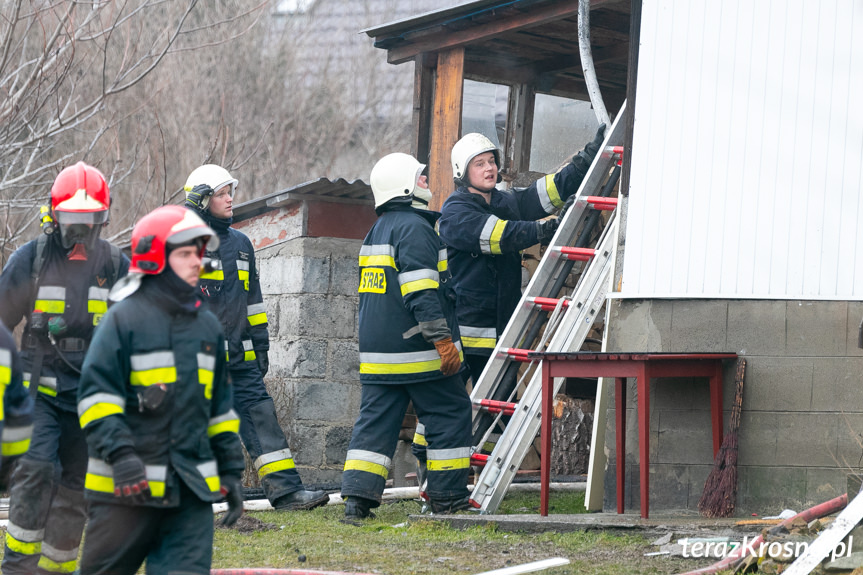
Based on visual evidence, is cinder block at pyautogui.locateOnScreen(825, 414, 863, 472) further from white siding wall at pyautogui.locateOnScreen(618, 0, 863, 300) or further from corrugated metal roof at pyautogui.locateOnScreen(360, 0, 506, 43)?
corrugated metal roof at pyautogui.locateOnScreen(360, 0, 506, 43)

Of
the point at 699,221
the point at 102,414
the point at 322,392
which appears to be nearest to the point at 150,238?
the point at 102,414

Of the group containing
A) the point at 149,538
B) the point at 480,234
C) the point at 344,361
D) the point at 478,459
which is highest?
the point at 480,234

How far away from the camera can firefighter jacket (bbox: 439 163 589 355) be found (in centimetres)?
725

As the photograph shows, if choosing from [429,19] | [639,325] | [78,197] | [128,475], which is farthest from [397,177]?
[128,475]

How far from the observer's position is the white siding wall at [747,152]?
19.9 ft

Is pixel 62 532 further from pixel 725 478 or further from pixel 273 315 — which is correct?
pixel 273 315

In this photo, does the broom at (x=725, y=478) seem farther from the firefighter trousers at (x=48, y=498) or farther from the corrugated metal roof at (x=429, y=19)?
the corrugated metal roof at (x=429, y=19)

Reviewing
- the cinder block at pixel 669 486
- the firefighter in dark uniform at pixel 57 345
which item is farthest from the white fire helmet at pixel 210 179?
the cinder block at pixel 669 486

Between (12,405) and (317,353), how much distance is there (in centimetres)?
572

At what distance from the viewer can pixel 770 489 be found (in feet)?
19.7

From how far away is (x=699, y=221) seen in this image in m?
6.34

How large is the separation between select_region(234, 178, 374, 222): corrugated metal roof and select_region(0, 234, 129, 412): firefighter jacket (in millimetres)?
4179

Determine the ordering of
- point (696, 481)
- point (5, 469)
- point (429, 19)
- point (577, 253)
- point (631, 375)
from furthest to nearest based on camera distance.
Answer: point (429, 19)
point (577, 253)
point (696, 481)
point (631, 375)
point (5, 469)

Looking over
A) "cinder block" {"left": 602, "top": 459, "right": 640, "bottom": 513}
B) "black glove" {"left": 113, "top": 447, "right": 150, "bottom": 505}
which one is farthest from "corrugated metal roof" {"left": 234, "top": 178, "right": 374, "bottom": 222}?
"black glove" {"left": 113, "top": 447, "right": 150, "bottom": 505}
